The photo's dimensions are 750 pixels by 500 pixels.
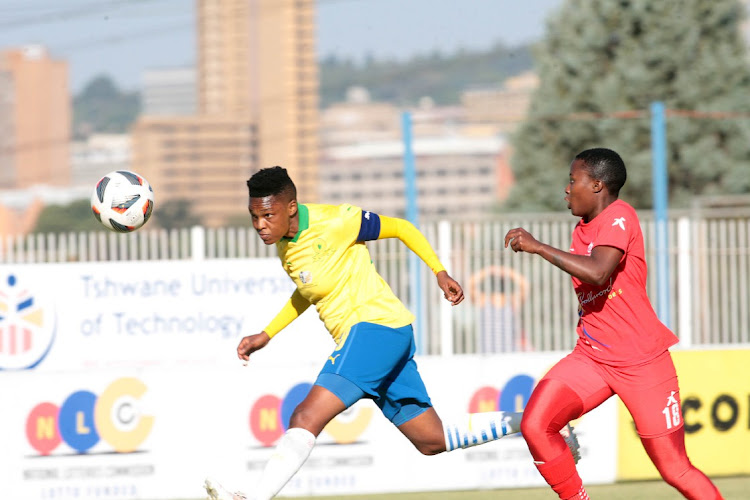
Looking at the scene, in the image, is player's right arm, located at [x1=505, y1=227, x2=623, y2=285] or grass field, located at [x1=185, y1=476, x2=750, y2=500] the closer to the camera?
player's right arm, located at [x1=505, y1=227, x2=623, y2=285]

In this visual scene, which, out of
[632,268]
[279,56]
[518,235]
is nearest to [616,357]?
[632,268]

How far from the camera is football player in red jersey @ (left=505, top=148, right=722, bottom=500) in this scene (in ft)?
19.1

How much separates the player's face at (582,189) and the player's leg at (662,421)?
0.83 metres

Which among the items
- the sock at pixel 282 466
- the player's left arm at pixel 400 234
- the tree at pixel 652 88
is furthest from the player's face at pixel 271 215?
the tree at pixel 652 88

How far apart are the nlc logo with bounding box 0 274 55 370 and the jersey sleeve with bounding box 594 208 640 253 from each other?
8.84 m

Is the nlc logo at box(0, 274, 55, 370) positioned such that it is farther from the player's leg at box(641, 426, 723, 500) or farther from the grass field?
the player's leg at box(641, 426, 723, 500)

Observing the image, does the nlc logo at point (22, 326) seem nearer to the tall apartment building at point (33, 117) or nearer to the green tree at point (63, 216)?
the green tree at point (63, 216)

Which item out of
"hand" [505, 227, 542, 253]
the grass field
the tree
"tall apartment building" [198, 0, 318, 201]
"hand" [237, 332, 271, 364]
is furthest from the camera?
"tall apartment building" [198, 0, 318, 201]

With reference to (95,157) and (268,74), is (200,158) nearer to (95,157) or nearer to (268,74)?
(268,74)

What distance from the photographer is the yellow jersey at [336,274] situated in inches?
247

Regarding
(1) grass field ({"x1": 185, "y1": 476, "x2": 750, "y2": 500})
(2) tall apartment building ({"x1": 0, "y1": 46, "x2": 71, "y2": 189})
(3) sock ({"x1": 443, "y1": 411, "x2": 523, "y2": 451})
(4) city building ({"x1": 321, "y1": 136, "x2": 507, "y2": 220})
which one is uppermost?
(2) tall apartment building ({"x1": 0, "y1": 46, "x2": 71, "y2": 189})

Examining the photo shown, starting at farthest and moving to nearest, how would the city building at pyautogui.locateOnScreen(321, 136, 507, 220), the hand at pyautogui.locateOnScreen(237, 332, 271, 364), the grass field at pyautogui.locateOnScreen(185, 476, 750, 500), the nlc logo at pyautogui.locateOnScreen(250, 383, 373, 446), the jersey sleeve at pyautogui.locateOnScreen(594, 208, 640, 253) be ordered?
1. the city building at pyautogui.locateOnScreen(321, 136, 507, 220)
2. the nlc logo at pyautogui.locateOnScreen(250, 383, 373, 446)
3. the grass field at pyautogui.locateOnScreen(185, 476, 750, 500)
4. the hand at pyautogui.locateOnScreen(237, 332, 271, 364)
5. the jersey sleeve at pyautogui.locateOnScreen(594, 208, 640, 253)

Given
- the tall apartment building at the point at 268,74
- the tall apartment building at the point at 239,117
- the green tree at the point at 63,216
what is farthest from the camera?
the tall apartment building at the point at 239,117

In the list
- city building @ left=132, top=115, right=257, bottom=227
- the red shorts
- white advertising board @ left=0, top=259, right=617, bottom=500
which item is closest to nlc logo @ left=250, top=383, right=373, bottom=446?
white advertising board @ left=0, top=259, right=617, bottom=500
